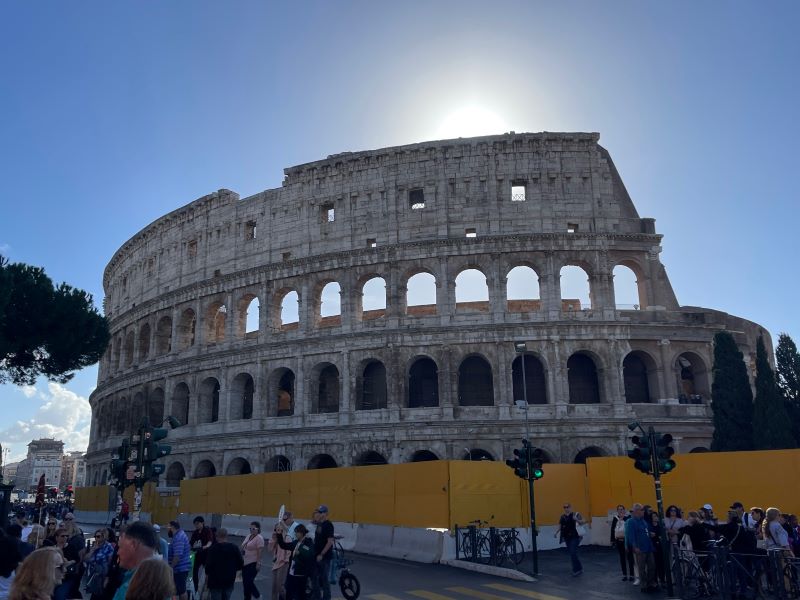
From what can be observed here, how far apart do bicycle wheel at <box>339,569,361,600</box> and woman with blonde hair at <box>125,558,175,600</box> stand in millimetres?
8985

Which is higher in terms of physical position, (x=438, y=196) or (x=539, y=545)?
(x=438, y=196)

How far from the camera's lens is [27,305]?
2677 cm

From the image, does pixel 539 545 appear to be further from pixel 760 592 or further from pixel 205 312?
pixel 205 312

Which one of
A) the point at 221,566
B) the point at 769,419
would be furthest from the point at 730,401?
the point at 221,566

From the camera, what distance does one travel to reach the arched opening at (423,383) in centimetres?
3256

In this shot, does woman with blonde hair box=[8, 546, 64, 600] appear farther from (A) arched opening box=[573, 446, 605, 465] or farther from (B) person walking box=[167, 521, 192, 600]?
(A) arched opening box=[573, 446, 605, 465]

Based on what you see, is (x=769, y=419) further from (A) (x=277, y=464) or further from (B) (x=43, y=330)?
(B) (x=43, y=330)

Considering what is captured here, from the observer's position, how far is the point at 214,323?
39.2 m

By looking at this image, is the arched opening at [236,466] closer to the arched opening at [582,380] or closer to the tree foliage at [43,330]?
the tree foliage at [43,330]

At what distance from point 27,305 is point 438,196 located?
62.6 ft

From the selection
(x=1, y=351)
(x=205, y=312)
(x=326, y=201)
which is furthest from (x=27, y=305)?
(x=326, y=201)

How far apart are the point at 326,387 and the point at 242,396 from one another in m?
5.06

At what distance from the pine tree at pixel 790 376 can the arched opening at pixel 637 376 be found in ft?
18.1

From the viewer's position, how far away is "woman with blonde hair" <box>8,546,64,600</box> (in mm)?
4352
